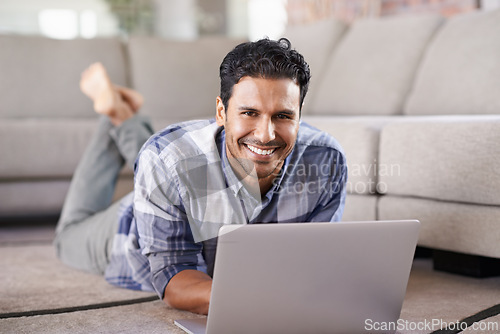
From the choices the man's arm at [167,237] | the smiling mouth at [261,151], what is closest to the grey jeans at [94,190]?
the man's arm at [167,237]

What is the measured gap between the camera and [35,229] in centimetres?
283

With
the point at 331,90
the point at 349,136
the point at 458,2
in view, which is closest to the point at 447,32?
the point at 331,90

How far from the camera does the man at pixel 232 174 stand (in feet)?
4.06

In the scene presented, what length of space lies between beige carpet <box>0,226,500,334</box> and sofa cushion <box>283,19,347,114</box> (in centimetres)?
131

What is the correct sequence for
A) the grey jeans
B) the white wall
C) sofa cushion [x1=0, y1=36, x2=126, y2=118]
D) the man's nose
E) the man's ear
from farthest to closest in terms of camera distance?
1. the white wall
2. sofa cushion [x1=0, y1=36, x2=126, y2=118]
3. the grey jeans
4. the man's ear
5. the man's nose

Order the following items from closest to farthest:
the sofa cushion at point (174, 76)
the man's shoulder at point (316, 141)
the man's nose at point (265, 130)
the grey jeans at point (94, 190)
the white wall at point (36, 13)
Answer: the man's nose at point (265, 130)
the man's shoulder at point (316, 141)
the grey jeans at point (94, 190)
the sofa cushion at point (174, 76)
the white wall at point (36, 13)

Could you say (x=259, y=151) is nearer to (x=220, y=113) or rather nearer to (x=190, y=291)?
(x=220, y=113)

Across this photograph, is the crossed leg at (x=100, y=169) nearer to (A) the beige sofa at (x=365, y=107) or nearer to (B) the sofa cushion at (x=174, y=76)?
(A) the beige sofa at (x=365, y=107)

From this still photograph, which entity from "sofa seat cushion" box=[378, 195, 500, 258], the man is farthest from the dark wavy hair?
"sofa seat cushion" box=[378, 195, 500, 258]

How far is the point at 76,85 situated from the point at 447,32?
191 centimetres

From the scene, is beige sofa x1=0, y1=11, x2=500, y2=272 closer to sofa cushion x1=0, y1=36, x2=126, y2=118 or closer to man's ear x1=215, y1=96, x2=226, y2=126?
sofa cushion x1=0, y1=36, x2=126, y2=118

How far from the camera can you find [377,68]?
108 inches

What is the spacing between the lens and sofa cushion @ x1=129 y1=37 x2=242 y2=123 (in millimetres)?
3367

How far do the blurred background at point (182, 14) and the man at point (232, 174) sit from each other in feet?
9.13
